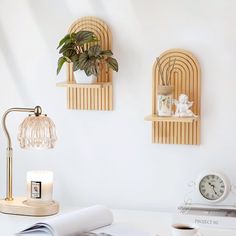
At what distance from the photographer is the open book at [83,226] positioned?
99.7 inches

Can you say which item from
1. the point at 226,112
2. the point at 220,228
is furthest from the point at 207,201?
the point at 226,112

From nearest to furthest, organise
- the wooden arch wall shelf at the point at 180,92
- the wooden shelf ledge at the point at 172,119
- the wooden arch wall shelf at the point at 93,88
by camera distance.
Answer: the wooden shelf ledge at the point at 172,119 → the wooden arch wall shelf at the point at 180,92 → the wooden arch wall shelf at the point at 93,88

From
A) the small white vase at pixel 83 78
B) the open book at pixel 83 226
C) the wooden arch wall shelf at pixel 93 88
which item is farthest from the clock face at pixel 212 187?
the small white vase at pixel 83 78

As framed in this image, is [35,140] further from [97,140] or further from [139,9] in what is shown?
[139,9]

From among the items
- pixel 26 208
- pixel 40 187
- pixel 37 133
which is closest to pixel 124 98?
pixel 37 133

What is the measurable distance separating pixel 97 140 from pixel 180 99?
1.65 feet

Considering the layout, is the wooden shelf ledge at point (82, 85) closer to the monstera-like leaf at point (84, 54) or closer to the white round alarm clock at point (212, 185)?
the monstera-like leaf at point (84, 54)

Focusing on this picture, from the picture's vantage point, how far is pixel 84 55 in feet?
9.79

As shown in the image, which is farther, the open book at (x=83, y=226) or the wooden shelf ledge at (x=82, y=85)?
the wooden shelf ledge at (x=82, y=85)

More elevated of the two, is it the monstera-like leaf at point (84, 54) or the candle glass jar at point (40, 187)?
the monstera-like leaf at point (84, 54)

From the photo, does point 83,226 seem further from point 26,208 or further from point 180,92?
point 180,92

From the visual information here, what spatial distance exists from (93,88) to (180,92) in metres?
0.43

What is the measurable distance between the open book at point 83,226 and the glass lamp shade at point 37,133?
0.41 m

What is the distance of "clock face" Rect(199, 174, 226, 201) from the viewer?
2.92 m
